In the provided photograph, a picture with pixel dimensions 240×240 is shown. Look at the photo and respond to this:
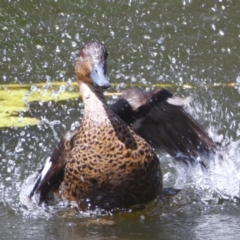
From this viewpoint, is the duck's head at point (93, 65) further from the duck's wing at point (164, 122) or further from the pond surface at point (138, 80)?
the pond surface at point (138, 80)

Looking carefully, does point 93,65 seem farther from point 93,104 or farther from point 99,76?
point 93,104

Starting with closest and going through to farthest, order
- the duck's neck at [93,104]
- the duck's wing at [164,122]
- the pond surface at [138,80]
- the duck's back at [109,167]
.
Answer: the pond surface at [138,80], the duck's back at [109,167], the duck's neck at [93,104], the duck's wing at [164,122]

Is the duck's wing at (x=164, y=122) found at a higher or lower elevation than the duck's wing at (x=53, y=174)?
higher

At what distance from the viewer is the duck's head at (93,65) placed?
491 cm

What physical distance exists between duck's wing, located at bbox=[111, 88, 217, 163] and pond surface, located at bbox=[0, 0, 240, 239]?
13 cm

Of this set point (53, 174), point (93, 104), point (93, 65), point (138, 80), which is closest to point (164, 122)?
point (93, 104)

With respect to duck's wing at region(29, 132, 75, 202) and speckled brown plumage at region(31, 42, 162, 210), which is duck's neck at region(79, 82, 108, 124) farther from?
duck's wing at region(29, 132, 75, 202)

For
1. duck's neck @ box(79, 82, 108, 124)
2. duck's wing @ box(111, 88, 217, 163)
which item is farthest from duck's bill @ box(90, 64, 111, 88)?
duck's wing @ box(111, 88, 217, 163)

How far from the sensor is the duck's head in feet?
16.1

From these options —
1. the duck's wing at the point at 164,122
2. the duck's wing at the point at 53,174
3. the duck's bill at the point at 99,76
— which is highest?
the duck's bill at the point at 99,76

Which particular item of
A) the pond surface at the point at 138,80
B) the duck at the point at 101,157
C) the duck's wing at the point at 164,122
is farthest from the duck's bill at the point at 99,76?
the pond surface at the point at 138,80

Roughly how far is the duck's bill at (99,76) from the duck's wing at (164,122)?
0.47 meters

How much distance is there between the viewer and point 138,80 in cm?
760

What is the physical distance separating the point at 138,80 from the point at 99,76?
8.90ft
